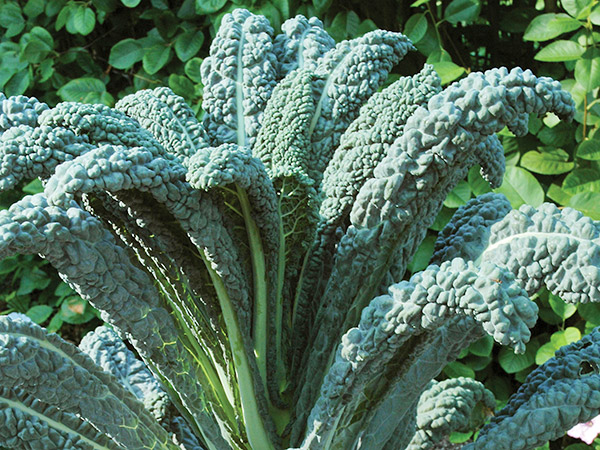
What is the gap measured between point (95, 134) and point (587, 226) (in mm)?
430

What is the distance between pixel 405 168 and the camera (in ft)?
1.85

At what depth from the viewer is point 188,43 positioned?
184 centimetres

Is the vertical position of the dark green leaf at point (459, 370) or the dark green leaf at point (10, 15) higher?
the dark green leaf at point (10, 15)

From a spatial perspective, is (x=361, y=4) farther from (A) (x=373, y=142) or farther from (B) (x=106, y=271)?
(B) (x=106, y=271)

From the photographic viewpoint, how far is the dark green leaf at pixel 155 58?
1858 millimetres

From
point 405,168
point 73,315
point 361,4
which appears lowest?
point 73,315

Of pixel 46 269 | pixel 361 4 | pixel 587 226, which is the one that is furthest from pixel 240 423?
pixel 46 269

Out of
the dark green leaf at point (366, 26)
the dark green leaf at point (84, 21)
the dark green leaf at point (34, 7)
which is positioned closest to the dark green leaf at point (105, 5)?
the dark green leaf at point (84, 21)

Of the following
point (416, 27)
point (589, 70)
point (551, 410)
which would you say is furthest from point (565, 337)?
point (551, 410)

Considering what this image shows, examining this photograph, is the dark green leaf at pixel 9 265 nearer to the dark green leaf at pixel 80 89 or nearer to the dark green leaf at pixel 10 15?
the dark green leaf at pixel 80 89

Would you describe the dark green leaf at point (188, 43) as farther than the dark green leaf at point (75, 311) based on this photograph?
No

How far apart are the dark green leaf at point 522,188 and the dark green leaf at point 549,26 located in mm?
299

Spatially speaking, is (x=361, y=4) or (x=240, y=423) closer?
(x=240, y=423)

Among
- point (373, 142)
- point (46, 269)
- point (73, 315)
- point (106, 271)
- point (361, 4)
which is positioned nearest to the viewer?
point (106, 271)
